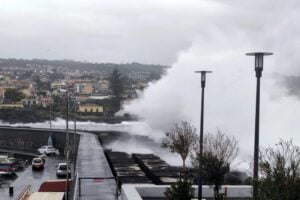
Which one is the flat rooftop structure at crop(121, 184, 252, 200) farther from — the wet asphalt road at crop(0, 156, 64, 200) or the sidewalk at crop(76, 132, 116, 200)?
the wet asphalt road at crop(0, 156, 64, 200)

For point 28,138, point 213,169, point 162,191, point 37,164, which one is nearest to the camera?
point 213,169

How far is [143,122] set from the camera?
59719mm

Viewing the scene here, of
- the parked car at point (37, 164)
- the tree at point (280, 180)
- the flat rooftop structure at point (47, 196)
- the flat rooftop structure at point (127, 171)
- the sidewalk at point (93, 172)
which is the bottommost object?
the parked car at point (37, 164)

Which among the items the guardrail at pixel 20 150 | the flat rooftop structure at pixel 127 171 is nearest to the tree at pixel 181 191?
the flat rooftop structure at pixel 127 171

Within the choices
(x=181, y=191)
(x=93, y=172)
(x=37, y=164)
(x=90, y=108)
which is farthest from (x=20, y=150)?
(x=90, y=108)

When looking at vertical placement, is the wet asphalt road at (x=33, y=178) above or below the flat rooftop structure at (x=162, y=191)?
below

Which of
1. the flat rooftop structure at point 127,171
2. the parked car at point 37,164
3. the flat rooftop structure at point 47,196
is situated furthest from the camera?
the parked car at point 37,164

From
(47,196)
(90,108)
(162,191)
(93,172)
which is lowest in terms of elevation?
(90,108)

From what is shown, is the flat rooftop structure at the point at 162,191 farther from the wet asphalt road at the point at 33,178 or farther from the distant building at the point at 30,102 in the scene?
the distant building at the point at 30,102

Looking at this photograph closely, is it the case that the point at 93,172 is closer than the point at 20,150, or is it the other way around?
the point at 93,172

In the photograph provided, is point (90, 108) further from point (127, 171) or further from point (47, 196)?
point (47, 196)

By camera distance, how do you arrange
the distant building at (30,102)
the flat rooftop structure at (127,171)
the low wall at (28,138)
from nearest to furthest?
the flat rooftop structure at (127,171)
the low wall at (28,138)
the distant building at (30,102)

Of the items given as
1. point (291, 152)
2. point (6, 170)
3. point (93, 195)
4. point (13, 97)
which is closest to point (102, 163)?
point (93, 195)

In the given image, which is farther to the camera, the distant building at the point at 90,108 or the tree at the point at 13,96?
the tree at the point at 13,96
